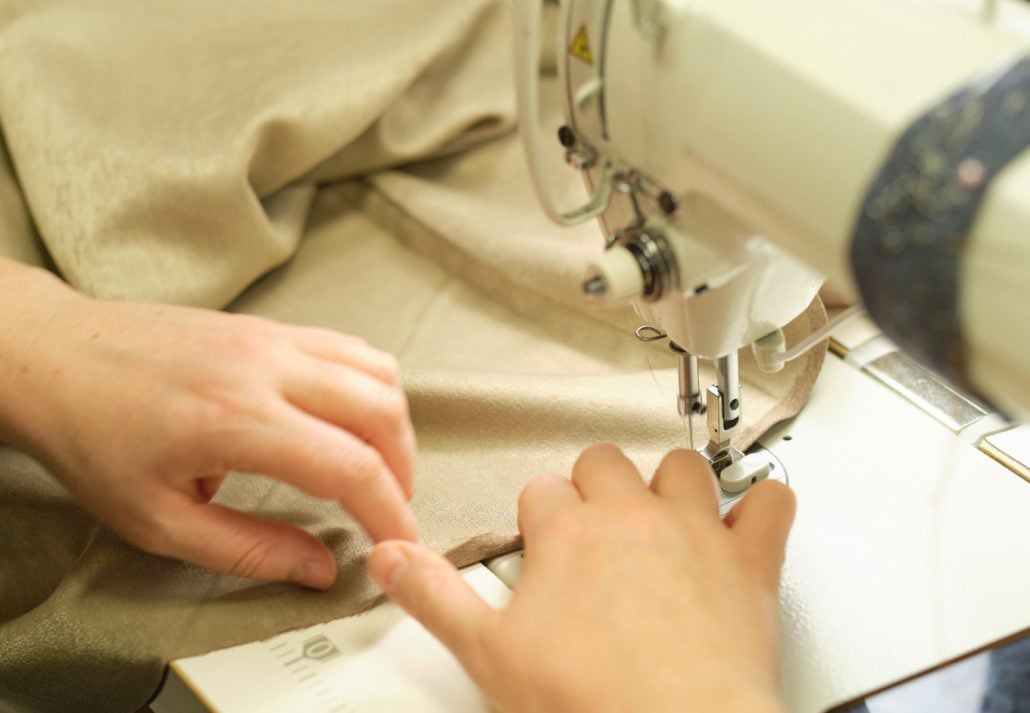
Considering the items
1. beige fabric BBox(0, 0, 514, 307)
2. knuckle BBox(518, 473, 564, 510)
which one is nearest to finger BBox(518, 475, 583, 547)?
knuckle BBox(518, 473, 564, 510)

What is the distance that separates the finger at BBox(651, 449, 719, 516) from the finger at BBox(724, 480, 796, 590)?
0.06 ft

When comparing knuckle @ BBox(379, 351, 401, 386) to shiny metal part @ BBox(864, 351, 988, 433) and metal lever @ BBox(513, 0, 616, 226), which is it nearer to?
metal lever @ BBox(513, 0, 616, 226)

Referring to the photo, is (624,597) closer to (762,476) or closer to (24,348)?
(762,476)

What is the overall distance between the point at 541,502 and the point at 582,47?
281 millimetres

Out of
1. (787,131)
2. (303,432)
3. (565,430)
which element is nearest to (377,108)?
(565,430)

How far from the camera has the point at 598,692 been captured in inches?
23.0

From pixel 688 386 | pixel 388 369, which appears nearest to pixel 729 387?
pixel 688 386

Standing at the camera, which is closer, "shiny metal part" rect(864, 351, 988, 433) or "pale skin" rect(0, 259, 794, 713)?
"pale skin" rect(0, 259, 794, 713)

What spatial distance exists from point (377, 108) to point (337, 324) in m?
0.22

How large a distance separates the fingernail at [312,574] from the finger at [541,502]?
0.43 ft

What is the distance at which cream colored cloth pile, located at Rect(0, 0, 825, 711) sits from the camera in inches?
30.2

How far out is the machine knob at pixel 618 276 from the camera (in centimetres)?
65

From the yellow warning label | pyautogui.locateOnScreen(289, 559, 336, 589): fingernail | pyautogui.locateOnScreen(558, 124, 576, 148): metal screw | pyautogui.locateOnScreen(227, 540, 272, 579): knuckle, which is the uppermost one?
the yellow warning label

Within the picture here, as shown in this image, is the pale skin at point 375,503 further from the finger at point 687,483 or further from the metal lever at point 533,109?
the metal lever at point 533,109
